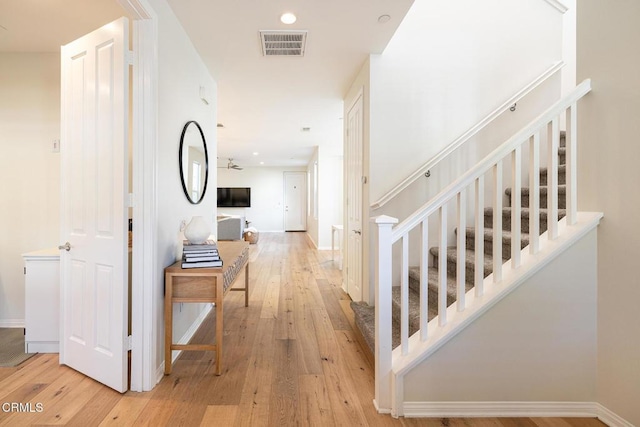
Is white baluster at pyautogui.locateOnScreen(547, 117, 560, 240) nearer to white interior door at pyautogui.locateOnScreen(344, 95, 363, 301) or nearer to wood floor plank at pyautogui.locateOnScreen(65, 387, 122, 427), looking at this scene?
white interior door at pyautogui.locateOnScreen(344, 95, 363, 301)

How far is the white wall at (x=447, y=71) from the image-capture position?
2.88 meters

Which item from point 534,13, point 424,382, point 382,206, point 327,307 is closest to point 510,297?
point 424,382

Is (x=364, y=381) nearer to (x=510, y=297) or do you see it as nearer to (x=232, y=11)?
(x=510, y=297)

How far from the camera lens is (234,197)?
1166cm

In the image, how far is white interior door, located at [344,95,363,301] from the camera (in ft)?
10.6

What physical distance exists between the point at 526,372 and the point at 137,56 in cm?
284

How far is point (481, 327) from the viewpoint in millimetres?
1622

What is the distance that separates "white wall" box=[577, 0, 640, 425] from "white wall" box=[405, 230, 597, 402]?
6cm

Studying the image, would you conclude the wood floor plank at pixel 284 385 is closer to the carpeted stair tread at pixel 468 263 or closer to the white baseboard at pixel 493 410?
the white baseboard at pixel 493 410

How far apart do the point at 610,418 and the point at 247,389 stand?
1.96 meters

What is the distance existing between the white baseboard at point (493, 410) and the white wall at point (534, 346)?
26mm

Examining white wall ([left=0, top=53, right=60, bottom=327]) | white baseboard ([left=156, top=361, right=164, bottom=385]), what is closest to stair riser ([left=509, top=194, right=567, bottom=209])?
white baseboard ([left=156, top=361, right=164, bottom=385])

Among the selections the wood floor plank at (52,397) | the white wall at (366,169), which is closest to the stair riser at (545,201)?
the white wall at (366,169)

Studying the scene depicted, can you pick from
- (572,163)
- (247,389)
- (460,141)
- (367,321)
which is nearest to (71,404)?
(247,389)
